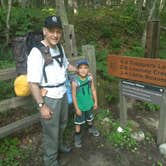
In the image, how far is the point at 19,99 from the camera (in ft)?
13.3

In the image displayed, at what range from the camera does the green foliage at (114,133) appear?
456 centimetres

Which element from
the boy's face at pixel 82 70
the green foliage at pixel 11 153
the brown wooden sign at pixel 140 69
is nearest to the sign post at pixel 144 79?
the brown wooden sign at pixel 140 69

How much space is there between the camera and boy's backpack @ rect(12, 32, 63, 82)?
3.26 metres

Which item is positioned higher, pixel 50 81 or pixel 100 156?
pixel 50 81

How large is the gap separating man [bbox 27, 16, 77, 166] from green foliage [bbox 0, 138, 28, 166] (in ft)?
1.84

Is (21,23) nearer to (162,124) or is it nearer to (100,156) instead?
(100,156)

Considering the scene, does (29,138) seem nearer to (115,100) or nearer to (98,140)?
(98,140)

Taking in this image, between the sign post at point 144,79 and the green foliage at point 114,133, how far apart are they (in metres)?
0.50

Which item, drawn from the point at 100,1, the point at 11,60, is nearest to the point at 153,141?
the point at 11,60

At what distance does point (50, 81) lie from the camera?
131 inches

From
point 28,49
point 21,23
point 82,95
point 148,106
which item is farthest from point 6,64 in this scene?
point 28,49

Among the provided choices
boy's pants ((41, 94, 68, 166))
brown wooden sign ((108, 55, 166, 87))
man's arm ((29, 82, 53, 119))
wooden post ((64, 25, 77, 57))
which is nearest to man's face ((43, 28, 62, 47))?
man's arm ((29, 82, 53, 119))

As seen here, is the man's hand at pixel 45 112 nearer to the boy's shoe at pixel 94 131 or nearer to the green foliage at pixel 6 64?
the boy's shoe at pixel 94 131

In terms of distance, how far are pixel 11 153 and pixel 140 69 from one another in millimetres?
2441
